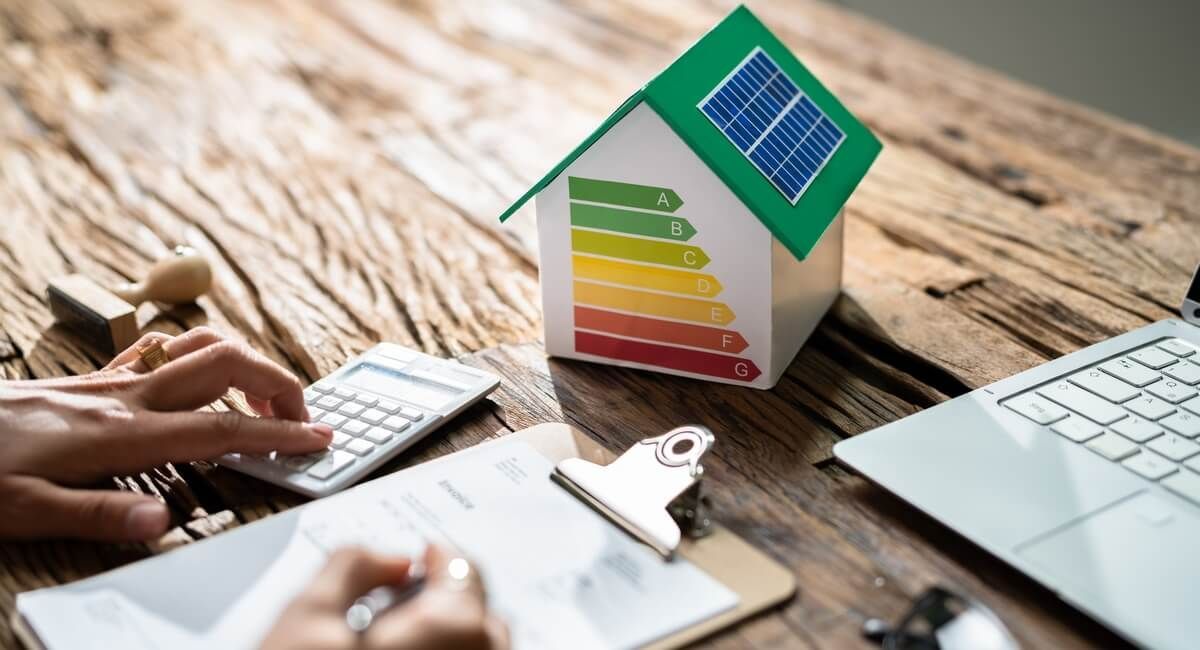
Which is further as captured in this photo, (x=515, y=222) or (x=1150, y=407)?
(x=515, y=222)

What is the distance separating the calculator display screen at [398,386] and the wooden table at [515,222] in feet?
0.09

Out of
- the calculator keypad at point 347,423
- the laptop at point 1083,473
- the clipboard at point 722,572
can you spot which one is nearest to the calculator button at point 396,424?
the calculator keypad at point 347,423

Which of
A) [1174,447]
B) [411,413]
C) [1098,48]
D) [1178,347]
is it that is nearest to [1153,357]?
[1178,347]

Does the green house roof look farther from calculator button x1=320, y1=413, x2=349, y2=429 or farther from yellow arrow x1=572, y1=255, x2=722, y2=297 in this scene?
calculator button x1=320, y1=413, x2=349, y2=429

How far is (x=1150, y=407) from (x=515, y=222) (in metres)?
0.66

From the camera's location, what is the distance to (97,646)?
1.86ft

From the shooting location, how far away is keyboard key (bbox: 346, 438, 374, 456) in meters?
0.74

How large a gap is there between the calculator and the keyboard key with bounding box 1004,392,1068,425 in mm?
366

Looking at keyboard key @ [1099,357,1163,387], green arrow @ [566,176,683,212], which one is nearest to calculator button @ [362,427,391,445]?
green arrow @ [566,176,683,212]

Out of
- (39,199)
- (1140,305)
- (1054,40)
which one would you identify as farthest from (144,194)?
(1054,40)

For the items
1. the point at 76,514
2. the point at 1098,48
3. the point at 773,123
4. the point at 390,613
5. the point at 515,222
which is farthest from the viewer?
the point at 1098,48

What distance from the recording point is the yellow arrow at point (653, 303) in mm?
837

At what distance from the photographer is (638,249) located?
33.1 inches

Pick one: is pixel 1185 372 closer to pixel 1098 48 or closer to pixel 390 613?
pixel 390 613
